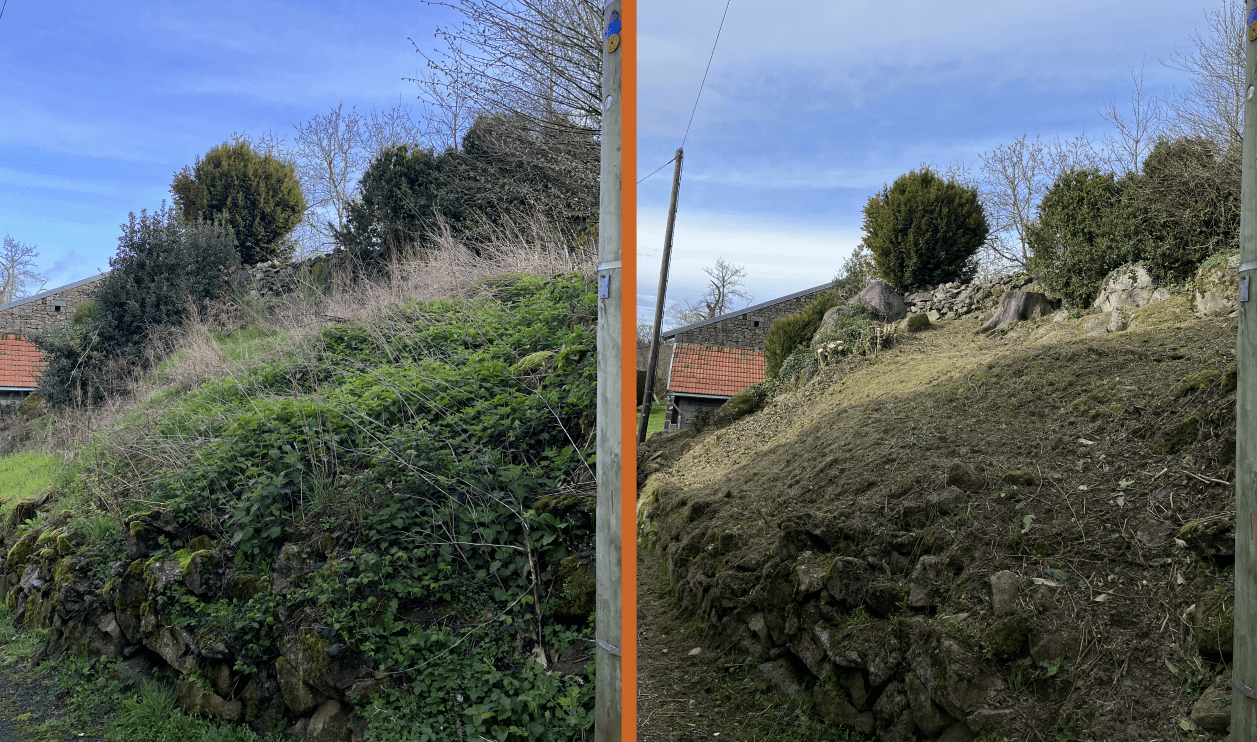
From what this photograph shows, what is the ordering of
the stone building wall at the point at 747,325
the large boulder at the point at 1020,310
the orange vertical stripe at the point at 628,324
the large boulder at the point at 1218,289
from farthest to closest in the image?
the stone building wall at the point at 747,325, the large boulder at the point at 1020,310, the large boulder at the point at 1218,289, the orange vertical stripe at the point at 628,324

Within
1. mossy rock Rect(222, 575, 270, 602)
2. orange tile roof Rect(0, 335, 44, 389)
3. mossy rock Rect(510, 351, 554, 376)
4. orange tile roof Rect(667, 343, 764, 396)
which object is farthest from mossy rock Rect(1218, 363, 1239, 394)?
orange tile roof Rect(0, 335, 44, 389)

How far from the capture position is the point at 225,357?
11266 millimetres

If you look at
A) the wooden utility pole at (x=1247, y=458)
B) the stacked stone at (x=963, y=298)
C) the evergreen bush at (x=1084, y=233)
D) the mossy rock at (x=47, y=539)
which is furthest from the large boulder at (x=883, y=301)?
the mossy rock at (x=47, y=539)

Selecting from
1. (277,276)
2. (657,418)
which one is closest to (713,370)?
(657,418)

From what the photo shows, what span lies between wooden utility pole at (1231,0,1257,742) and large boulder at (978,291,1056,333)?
952cm

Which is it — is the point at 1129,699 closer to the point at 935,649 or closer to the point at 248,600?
the point at 935,649

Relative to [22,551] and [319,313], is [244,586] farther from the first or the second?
[319,313]

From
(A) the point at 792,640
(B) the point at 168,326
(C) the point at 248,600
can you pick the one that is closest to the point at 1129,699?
(A) the point at 792,640

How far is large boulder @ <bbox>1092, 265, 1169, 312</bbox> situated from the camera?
34.5ft

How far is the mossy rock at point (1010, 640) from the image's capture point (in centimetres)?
421

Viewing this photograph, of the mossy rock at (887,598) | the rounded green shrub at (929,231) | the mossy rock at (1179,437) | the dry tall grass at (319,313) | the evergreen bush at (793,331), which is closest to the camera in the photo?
the mossy rock at (887,598)

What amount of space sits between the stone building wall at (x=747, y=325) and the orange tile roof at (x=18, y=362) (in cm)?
1990

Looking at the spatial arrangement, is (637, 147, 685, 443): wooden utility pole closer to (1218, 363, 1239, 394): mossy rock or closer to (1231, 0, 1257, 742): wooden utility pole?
(1218, 363, 1239, 394): mossy rock

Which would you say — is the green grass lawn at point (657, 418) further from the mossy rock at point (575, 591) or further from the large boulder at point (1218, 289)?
the mossy rock at point (575, 591)
